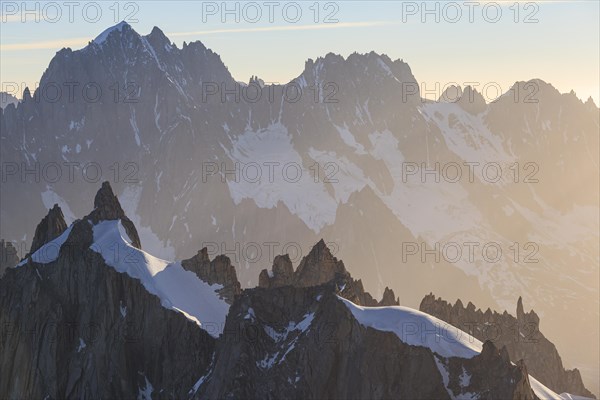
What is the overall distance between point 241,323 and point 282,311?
6.21m

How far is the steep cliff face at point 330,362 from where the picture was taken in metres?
174

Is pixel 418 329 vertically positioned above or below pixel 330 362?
above

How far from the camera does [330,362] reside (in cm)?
18112

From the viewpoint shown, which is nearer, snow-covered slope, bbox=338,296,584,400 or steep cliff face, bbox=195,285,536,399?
steep cliff face, bbox=195,285,536,399

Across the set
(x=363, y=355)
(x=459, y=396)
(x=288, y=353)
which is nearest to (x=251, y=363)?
(x=288, y=353)

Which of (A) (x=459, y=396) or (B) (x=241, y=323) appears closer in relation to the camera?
(A) (x=459, y=396)

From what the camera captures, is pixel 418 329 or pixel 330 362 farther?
pixel 330 362

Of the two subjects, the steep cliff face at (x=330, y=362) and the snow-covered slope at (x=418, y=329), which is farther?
the snow-covered slope at (x=418, y=329)

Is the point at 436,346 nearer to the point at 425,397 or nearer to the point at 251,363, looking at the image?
the point at 425,397

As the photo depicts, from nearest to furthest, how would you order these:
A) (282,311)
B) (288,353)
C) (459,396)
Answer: (459,396), (288,353), (282,311)

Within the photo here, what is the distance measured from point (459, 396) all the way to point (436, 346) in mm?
7323

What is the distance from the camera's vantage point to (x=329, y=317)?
602 ft

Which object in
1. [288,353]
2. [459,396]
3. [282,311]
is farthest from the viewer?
[282,311]

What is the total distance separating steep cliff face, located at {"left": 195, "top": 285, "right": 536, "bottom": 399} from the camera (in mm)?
174500
